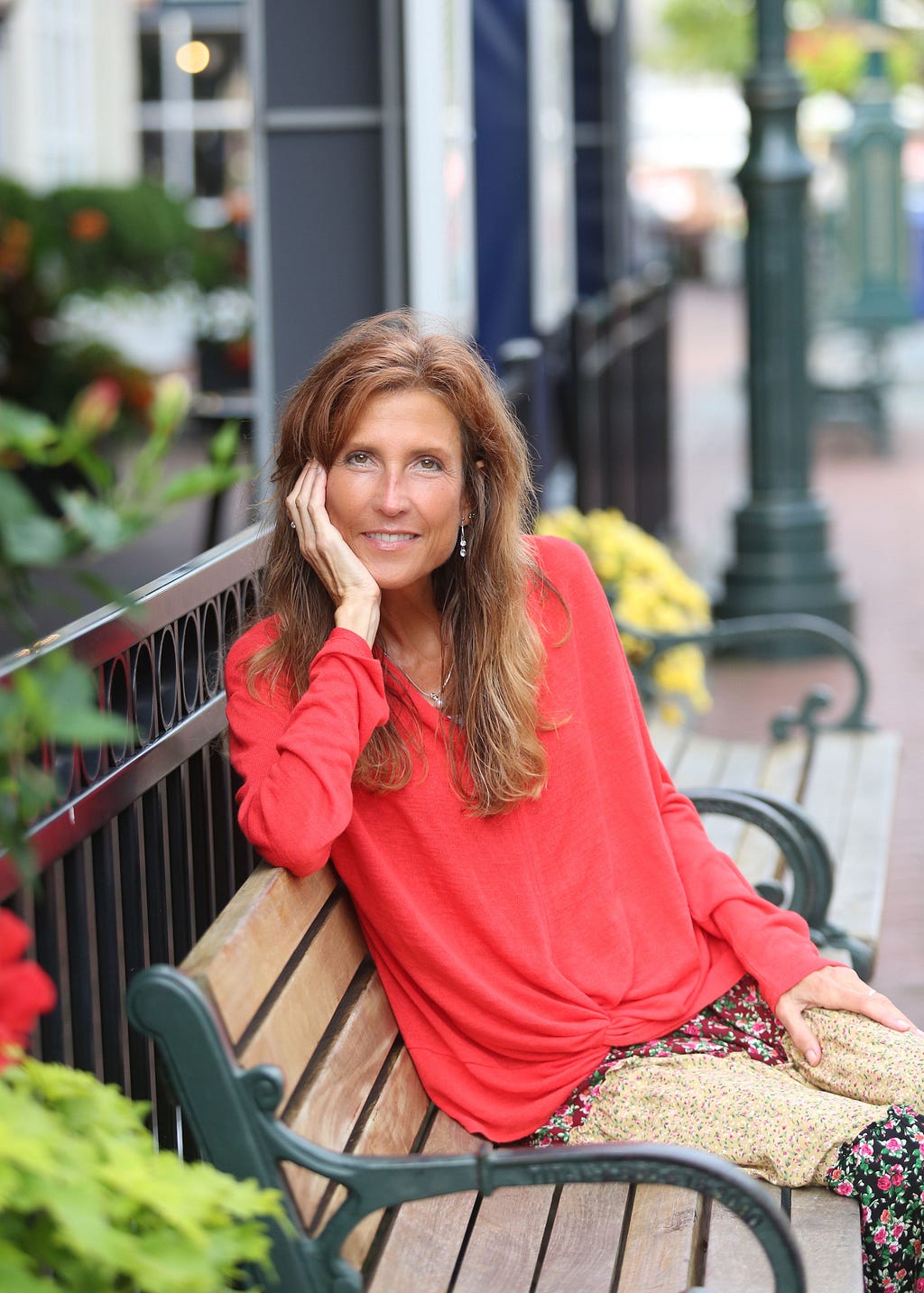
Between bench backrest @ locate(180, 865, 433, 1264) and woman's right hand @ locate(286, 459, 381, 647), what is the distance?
37 cm

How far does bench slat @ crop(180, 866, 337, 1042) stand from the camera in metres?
2.08

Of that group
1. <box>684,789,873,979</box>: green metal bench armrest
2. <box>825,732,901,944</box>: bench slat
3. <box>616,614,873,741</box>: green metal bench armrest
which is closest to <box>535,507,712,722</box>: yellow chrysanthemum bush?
<box>616,614,873,741</box>: green metal bench armrest

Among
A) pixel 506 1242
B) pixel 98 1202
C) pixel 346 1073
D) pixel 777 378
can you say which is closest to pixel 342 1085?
pixel 346 1073

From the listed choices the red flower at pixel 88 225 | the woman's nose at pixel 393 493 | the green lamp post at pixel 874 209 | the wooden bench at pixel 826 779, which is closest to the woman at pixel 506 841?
the woman's nose at pixel 393 493

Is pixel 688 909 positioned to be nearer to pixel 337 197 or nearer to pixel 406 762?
pixel 406 762

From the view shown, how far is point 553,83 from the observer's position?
9.52 m

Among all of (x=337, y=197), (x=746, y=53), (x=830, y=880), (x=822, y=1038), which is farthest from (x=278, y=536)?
(x=746, y=53)

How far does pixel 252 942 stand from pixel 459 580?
2.54 feet

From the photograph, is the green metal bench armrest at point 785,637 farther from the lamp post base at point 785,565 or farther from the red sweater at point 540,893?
the lamp post base at point 785,565

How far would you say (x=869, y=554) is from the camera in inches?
413

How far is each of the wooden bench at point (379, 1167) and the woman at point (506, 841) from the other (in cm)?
9

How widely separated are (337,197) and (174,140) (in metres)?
14.1

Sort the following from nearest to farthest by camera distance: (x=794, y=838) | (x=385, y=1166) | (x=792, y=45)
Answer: (x=385, y=1166), (x=794, y=838), (x=792, y=45)

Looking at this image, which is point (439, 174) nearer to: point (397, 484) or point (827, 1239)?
point (397, 484)
